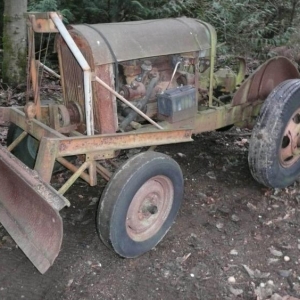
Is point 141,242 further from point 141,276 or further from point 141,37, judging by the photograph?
point 141,37

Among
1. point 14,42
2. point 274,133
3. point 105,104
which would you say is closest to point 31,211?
point 105,104

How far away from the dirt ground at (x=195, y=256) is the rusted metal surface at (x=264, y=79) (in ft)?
2.70

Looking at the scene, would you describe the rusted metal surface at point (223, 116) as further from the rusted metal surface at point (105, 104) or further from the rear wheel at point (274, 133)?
the rusted metal surface at point (105, 104)

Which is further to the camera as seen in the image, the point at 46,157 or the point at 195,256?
the point at 195,256

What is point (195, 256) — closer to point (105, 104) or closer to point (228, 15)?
point (105, 104)

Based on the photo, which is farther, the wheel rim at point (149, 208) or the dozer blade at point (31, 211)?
the wheel rim at point (149, 208)

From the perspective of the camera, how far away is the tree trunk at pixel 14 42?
6332mm

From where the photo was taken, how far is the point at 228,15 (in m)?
9.27

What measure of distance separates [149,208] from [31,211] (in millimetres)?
834

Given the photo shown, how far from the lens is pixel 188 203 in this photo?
417cm

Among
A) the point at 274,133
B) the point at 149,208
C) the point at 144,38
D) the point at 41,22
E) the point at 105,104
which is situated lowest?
the point at 149,208

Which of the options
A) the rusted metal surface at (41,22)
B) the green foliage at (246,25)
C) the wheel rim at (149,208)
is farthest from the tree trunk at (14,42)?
the wheel rim at (149,208)

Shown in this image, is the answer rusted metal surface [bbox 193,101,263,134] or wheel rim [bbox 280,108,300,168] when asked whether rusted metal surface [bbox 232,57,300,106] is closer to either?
rusted metal surface [bbox 193,101,263,134]

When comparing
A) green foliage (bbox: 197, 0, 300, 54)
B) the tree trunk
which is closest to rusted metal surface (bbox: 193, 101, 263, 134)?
the tree trunk
